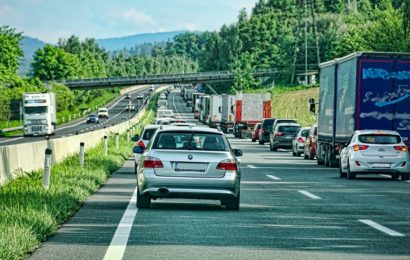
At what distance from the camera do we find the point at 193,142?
1750 cm

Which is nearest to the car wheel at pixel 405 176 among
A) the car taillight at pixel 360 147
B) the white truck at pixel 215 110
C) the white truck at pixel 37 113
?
the car taillight at pixel 360 147

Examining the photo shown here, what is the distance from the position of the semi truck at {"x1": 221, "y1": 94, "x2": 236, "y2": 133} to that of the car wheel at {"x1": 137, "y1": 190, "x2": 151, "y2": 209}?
2539 inches

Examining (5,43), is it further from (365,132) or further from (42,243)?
(42,243)

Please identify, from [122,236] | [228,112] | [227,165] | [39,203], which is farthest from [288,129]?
[122,236]

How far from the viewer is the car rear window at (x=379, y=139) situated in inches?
1120

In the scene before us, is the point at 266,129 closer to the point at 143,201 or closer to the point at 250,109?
the point at 250,109

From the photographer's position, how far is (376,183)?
2647 cm

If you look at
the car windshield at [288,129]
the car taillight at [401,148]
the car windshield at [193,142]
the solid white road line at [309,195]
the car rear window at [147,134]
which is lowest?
the car windshield at [288,129]

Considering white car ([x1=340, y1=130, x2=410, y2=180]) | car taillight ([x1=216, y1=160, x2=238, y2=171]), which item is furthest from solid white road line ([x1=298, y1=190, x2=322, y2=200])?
white car ([x1=340, y1=130, x2=410, y2=180])

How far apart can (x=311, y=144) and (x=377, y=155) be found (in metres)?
14.3

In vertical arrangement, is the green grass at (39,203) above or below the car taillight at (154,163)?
below

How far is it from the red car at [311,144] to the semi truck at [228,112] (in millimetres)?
38726

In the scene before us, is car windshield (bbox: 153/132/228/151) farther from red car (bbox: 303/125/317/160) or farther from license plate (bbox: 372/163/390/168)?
red car (bbox: 303/125/317/160)

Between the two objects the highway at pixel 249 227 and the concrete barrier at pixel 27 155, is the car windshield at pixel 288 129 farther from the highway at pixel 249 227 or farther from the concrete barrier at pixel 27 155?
the highway at pixel 249 227
